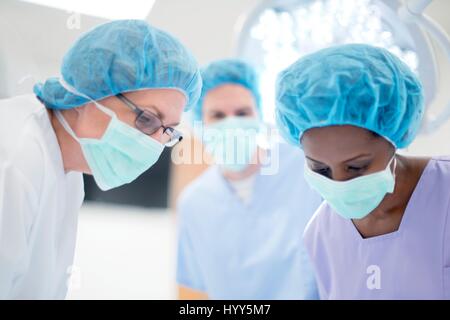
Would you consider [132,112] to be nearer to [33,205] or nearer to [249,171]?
[33,205]

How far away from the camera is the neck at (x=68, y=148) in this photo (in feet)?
3.98

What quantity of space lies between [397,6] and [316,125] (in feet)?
1.53

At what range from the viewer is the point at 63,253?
4.08ft

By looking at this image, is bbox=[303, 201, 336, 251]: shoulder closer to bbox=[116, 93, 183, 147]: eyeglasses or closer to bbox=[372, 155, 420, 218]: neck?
bbox=[372, 155, 420, 218]: neck

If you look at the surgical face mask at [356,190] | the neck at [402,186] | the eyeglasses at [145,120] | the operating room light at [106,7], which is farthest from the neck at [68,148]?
the neck at [402,186]

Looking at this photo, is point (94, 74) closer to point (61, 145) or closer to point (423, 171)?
point (61, 145)

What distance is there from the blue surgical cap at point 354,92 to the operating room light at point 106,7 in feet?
1.39

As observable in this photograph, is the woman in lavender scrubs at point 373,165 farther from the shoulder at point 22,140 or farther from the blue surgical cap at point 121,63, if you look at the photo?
the shoulder at point 22,140

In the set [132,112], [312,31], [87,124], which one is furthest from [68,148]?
[312,31]

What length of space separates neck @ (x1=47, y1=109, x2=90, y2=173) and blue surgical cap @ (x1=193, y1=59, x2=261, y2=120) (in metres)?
0.55

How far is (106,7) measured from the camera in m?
1.26

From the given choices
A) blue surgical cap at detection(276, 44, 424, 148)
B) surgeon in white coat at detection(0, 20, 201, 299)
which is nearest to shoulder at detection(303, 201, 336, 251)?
blue surgical cap at detection(276, 44, 424, 148)

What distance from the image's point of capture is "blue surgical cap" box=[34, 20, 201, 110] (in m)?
1.12
